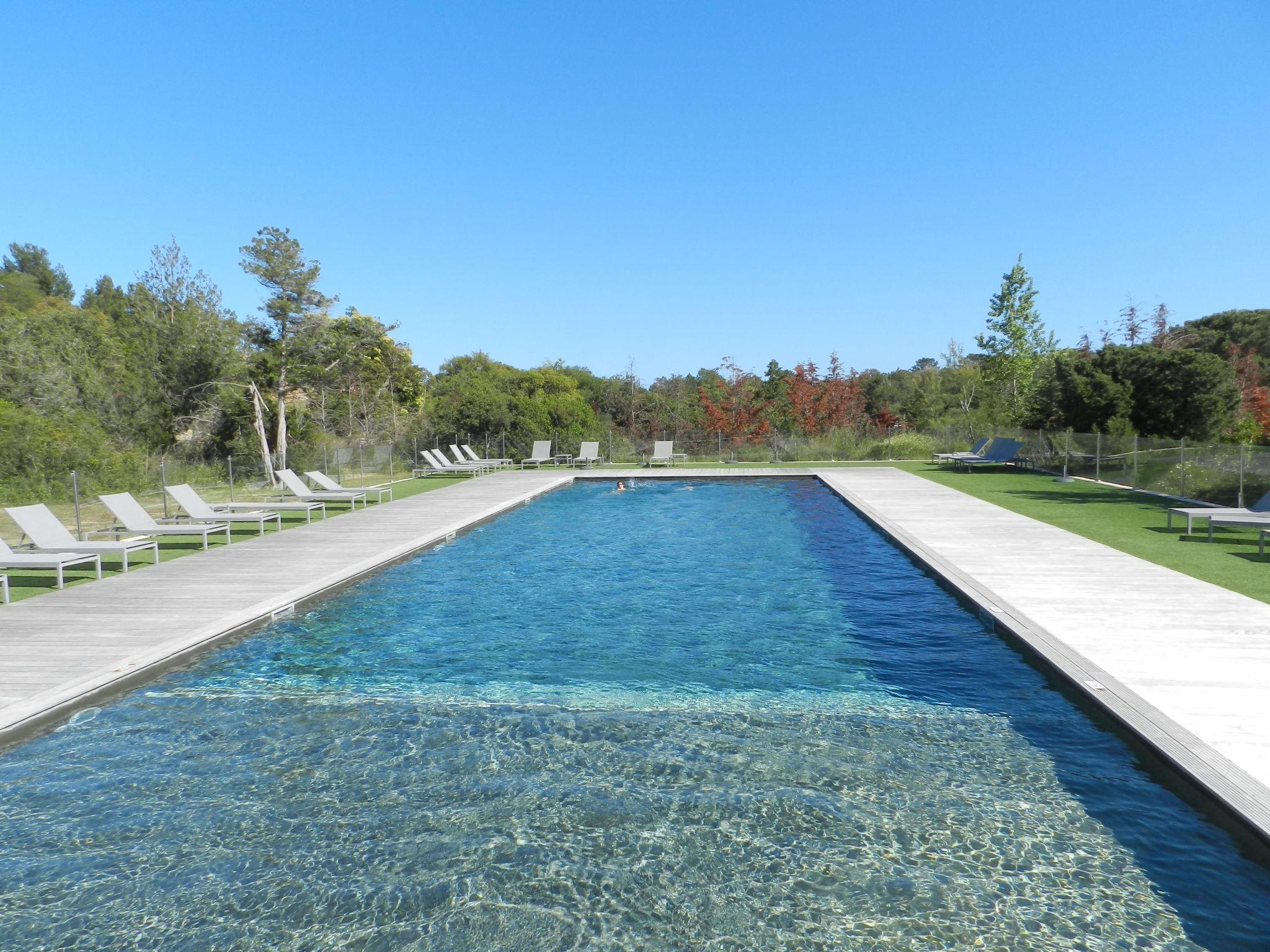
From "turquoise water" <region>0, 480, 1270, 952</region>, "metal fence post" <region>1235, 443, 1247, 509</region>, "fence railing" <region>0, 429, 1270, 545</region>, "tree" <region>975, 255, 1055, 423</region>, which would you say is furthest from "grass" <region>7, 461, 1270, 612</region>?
"tree" <region>975, 255, 1055, 423</region>

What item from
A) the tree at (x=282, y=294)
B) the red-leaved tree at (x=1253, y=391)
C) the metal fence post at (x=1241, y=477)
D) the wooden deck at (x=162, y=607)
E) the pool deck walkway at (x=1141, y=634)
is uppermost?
the tree at (x=282, y=294)

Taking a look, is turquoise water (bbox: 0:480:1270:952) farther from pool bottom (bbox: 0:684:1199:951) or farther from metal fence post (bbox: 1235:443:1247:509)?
metal fence post (bbox: 1235:443:1247:509)

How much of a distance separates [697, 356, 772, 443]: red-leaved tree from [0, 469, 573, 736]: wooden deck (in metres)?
17.6

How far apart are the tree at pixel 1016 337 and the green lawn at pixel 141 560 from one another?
1903 centimetres

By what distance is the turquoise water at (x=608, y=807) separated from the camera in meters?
2.89

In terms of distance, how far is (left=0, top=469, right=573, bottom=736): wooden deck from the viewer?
475 cm

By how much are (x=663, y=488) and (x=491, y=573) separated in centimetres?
984

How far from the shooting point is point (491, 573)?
883cm

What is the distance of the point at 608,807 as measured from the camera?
3693 millimetres

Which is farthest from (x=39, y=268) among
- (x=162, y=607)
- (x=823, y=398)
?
(x=162, y=607)

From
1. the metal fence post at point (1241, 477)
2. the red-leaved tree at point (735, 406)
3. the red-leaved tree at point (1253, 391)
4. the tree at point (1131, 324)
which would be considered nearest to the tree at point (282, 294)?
the red-leaved tree at point (735, 406)

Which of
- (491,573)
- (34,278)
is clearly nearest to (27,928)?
(491,573)

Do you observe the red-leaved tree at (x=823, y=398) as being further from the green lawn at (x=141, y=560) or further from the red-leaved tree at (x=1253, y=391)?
the green lawn at (x=141, y=560)

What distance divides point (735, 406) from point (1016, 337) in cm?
942
